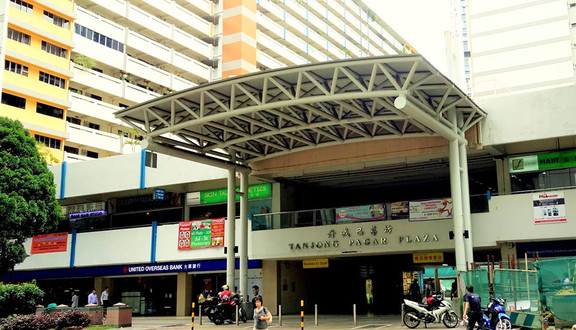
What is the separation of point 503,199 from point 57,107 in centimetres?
3856

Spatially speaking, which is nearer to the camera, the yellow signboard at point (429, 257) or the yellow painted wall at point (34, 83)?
the yellow signboard at point (429, 257)

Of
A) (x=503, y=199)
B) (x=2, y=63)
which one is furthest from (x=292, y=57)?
(x=503, y=199)

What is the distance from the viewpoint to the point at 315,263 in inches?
1314

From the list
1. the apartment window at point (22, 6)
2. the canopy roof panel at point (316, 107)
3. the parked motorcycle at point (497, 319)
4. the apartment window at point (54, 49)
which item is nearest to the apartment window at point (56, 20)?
the apartment window at point (22, 6)

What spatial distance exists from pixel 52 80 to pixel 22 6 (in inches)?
240

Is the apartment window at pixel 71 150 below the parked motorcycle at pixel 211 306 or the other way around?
the other way around

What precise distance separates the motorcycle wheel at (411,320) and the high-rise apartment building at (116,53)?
37895mm

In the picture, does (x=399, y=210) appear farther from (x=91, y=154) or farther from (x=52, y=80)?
(x=91, y=154)

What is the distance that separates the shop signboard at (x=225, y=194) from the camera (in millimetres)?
34875

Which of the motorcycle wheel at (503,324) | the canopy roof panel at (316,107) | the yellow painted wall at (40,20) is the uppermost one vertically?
the yellow painted wall at (40,20)

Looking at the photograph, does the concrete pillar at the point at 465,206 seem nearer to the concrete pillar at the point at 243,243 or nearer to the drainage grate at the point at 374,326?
the drainage grate at the point at 374,326

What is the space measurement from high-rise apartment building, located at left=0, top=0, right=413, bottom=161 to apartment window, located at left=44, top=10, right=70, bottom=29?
8 centimetres

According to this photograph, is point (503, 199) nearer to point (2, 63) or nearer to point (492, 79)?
point (2, 63)

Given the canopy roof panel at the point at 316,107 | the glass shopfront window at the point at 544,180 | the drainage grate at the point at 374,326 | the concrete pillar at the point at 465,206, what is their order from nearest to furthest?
the canopy roof panel at the point at 316,107, the drainage grate at the point at 374,326, the concrete pillar at the point at 465,206, the glass shopfront window at the point at 544,180
